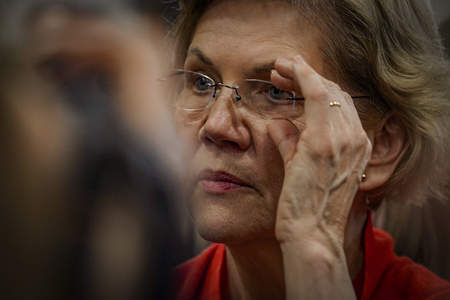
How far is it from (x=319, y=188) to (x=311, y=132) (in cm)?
18

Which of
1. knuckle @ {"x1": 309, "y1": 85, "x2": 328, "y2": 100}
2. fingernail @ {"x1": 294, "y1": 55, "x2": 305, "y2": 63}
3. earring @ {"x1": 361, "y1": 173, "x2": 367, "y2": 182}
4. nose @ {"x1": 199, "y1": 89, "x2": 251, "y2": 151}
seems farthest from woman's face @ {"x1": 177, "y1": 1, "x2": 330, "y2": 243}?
earring @ {"x1": 361, "y1": 173, "x2": 367, "y2": 182}

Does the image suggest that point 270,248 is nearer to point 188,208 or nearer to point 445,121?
point 188,208

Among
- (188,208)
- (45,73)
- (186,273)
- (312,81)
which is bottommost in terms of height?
(186,273)

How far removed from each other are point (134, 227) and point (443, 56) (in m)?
1.59

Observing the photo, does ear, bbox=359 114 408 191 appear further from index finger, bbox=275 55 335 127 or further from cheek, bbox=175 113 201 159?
cheek, bbox=175 113 201 159

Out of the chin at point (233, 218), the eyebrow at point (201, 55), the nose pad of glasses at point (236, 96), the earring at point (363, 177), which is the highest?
the eyebrow at point (201, 55)

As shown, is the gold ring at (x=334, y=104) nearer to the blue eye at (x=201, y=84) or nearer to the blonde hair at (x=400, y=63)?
the blonde hair at (x=400, y=63)

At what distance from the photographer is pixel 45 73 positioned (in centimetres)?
120

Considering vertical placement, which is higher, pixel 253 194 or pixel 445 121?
pixel 445 121

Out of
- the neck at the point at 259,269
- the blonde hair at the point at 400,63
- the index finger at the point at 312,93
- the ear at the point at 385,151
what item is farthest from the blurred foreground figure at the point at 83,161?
the ear at the point at 385,151

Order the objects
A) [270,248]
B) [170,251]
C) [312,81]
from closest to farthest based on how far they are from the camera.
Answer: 1. [170,251]
2. [312,81]
3. [270,248]

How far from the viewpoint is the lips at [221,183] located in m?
1.72

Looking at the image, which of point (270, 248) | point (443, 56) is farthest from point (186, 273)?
point (443, 56)

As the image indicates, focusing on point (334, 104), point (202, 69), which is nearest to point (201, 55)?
point (202, 69)
